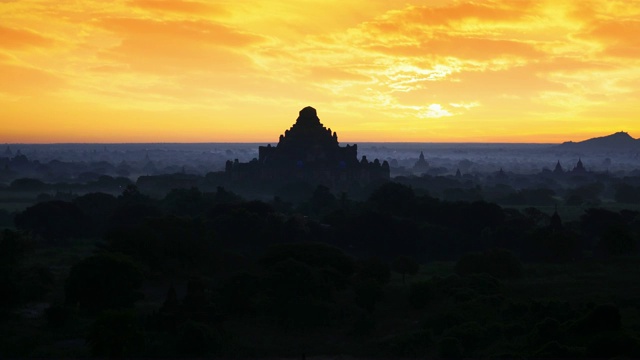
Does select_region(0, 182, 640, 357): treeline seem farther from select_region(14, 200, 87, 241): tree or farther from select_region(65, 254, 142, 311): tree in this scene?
select_region(14, 200, 87, 241): tree

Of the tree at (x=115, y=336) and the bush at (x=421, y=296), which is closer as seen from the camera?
the tree at (x=115, y=336)

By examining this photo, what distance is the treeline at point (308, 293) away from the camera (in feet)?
112

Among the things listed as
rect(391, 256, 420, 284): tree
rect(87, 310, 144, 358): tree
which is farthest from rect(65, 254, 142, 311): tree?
rect(391, 256, 420, 284): tree

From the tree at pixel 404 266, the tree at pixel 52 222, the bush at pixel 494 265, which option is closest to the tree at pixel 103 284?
the tree at pixel 404 266

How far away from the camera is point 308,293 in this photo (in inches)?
1690

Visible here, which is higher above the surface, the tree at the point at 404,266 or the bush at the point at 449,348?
the tree at the point at 404,266

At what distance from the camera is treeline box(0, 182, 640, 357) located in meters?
34.1

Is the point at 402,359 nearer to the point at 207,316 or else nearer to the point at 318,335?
the point at 318,335

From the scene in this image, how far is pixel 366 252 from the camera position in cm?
6406

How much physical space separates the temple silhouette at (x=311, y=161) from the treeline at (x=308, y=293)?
53.2m

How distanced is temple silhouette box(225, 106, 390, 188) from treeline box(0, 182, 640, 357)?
5318cm

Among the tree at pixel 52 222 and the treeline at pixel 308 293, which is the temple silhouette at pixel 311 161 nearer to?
the treeline at pixel 308 293

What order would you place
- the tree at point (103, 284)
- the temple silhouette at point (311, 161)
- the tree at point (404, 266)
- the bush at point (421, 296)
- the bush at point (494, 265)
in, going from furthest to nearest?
the temple silhouette at point (311, 161), the tree at point (404, 266), the bush at point (494, 265), the bush at point (421, 296), the tree at point (103, 284)

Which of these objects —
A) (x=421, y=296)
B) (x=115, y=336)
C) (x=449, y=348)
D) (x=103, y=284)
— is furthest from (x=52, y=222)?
(x=449, y=348)
